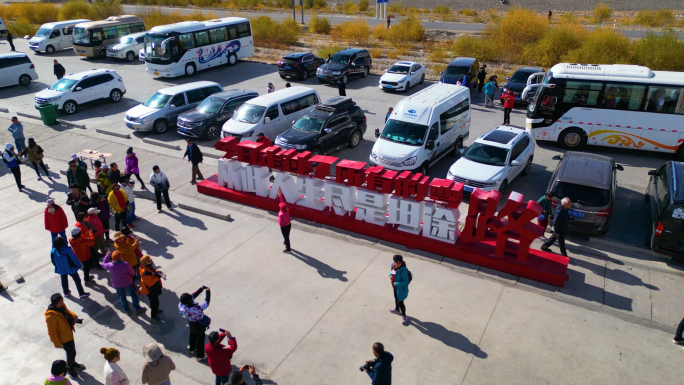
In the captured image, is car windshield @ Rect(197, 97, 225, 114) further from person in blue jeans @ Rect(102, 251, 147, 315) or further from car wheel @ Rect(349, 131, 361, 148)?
person in blue jeans @ Rect(102, 251, 147, 315)

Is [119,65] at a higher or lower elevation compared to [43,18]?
lower

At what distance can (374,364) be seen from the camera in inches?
250

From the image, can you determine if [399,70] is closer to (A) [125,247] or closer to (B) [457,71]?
(B) [457,71]

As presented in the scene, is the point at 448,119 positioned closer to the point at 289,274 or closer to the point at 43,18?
the point at 289,274

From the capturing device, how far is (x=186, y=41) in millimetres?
27000

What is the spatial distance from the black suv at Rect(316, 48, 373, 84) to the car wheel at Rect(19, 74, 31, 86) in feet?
54.5

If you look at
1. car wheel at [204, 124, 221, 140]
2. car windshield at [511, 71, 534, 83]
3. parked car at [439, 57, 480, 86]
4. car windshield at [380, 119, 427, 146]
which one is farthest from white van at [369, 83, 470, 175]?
car windshield at [511, 71, 534, 83]

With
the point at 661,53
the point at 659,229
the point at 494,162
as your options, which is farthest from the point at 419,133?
the point at 661,53

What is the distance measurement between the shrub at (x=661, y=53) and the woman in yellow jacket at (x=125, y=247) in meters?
26.1

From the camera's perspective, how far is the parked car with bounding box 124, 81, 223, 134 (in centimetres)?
1839

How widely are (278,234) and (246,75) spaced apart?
18862mm

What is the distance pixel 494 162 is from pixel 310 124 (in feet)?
20.9

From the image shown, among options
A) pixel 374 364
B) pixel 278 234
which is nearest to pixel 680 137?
pixel 278 234

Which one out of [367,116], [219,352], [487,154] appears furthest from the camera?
[367,116]
